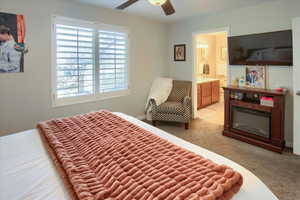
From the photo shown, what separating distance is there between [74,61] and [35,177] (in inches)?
100

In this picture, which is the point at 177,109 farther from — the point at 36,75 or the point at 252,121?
the point at 36,75

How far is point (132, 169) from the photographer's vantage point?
3.81ft

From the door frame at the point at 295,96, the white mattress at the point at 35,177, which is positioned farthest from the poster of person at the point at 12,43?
the door frame at the point at 295,96

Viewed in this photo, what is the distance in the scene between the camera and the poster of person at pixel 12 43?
105 inches

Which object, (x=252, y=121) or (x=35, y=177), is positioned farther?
(x=252, y=121)

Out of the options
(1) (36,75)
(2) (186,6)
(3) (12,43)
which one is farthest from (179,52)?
(3) (12,43)

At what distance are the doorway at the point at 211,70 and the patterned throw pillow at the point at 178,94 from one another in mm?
1089

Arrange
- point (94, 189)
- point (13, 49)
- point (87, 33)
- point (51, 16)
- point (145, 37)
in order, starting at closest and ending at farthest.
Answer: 1. point (94, 189)
2. point (13, 49)
3. point (51, 16)
4. point (87, 33)
5. point (145, 37)

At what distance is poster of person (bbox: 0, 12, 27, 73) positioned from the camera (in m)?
2.66

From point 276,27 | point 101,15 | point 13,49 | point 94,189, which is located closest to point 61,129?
point 94,189

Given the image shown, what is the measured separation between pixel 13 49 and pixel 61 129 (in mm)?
1761

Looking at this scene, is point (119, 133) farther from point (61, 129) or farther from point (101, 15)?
point (101, 15)

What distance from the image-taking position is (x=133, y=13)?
13.2 ft

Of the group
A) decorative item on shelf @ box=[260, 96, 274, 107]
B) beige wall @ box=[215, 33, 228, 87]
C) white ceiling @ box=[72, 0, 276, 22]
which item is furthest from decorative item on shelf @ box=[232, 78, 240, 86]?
beige wall @ box=[215, 33, 228, 87]
